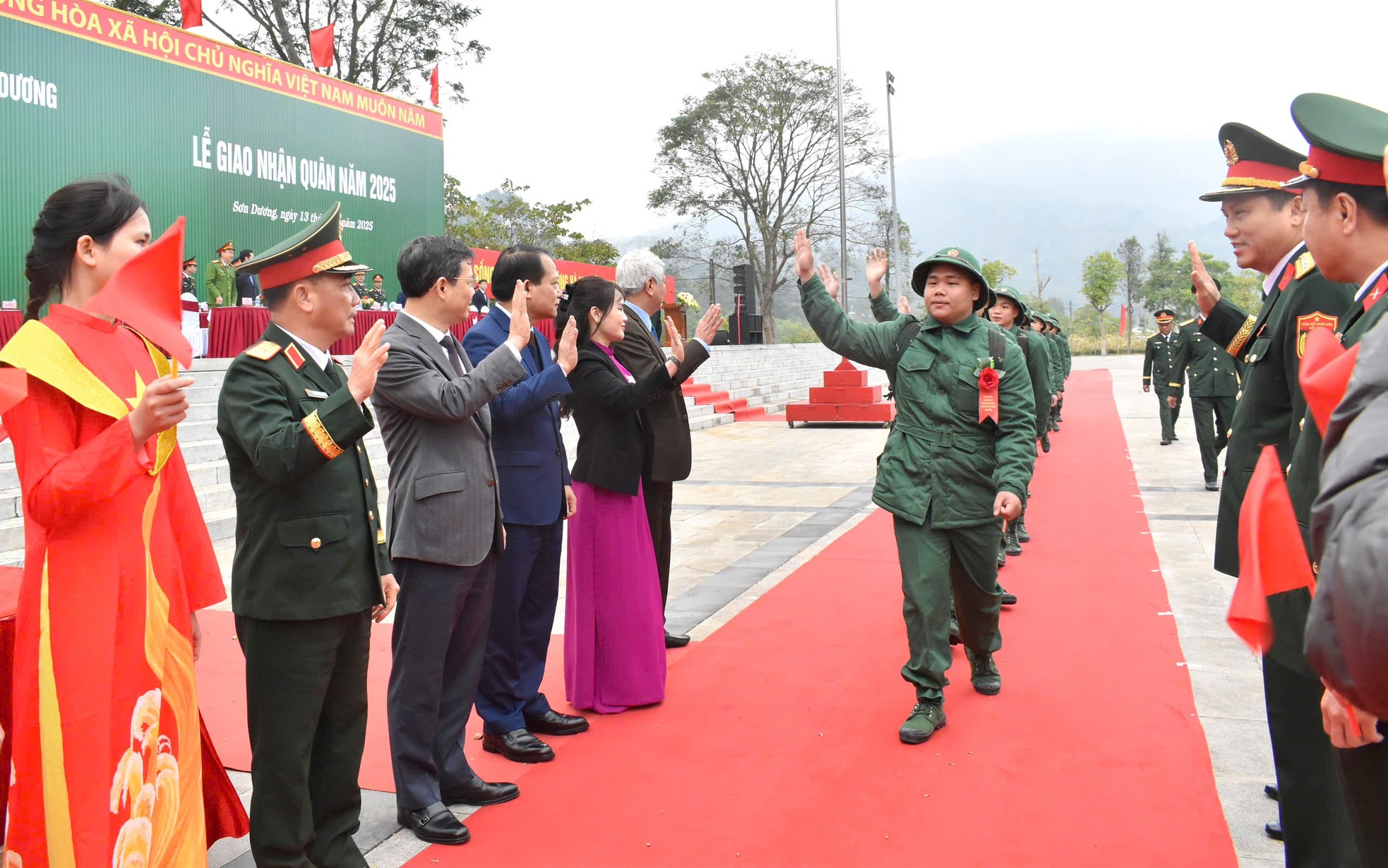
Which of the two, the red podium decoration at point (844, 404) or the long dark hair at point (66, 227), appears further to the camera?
the red podium decoration at point (844, 404)

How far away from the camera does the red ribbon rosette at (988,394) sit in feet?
12.8

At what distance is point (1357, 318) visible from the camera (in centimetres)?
186

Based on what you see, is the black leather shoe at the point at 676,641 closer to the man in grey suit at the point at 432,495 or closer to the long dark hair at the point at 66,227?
the man in grey suit at the point at 432,495

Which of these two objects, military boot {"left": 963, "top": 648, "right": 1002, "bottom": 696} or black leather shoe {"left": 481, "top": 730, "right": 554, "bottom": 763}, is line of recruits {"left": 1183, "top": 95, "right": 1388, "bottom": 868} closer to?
military boot {"left": 963, "top": 648, "right": 1002, "bottom": 696}

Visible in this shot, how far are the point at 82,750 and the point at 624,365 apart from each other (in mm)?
2708

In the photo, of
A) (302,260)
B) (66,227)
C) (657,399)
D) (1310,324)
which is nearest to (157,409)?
(66,227)

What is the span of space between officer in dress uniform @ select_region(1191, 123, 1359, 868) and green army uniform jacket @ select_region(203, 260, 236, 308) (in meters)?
14.2

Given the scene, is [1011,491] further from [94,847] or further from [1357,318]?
[94,847]

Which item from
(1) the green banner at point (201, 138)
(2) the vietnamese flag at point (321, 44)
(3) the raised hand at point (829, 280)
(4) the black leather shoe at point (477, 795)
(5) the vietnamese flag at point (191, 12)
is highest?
(2) the vietnamese flag at point (321, 44)

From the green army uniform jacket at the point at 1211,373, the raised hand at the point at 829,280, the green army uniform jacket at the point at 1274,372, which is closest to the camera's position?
the green army uniform jacket at the point at 1274,372

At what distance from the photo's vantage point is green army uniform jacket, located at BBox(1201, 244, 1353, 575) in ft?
8.56

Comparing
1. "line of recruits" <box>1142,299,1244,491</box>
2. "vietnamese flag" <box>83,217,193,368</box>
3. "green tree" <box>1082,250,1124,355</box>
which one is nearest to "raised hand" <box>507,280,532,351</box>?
"vietnamese flag" <box>83,217,193,368</box>

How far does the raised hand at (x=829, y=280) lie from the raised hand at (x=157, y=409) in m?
2.70

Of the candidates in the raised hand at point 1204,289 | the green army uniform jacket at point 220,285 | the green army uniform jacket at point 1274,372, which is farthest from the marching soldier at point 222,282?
the green army uniform jacket at point 1274,372
